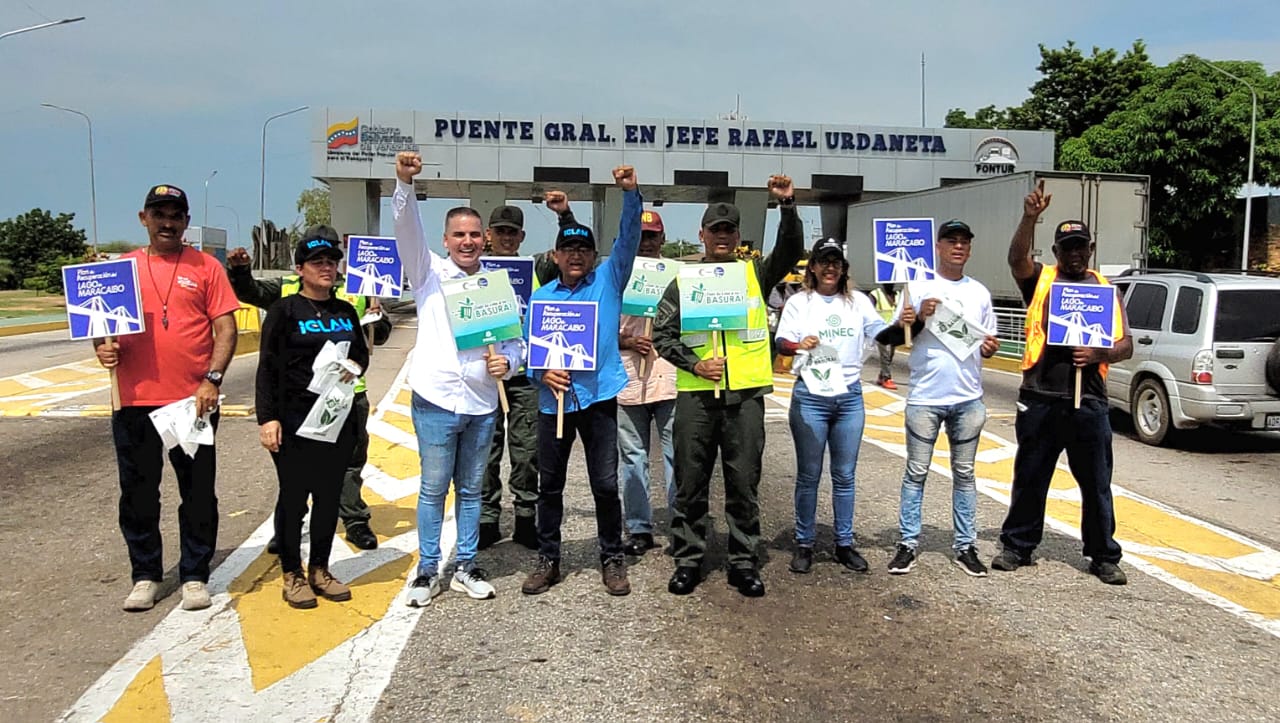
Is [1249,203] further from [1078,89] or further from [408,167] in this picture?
[408,167]

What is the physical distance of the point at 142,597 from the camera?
16.7ft

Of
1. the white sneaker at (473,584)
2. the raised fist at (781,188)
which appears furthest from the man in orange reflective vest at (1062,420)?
the white sneaker at (473,584)

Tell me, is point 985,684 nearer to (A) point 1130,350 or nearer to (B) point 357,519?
(A) point 1130,350

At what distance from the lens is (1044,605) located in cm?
523

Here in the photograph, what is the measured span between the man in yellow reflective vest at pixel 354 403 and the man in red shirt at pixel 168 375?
634mm

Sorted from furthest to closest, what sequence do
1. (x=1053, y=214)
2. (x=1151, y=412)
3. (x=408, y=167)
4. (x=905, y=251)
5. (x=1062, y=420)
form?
(x=1053, y=214)
(x=1151, y=412)
(x=905, y=251)
(x=1062, y=420)
(x=408, y=167)

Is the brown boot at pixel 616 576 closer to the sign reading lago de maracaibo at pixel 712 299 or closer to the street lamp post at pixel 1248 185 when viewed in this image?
the sign reading lago de maracaibo at pixel 712 299

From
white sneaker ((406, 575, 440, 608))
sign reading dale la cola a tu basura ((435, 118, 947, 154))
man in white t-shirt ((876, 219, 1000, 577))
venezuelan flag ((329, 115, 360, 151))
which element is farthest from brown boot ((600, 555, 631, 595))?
venezuelan flag ((329, 115, 360, 151))

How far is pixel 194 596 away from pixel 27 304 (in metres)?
42.4

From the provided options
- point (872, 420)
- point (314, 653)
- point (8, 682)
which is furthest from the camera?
point (872, 420)

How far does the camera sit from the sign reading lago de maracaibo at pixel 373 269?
6.56 meters

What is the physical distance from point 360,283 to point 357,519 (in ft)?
5.30

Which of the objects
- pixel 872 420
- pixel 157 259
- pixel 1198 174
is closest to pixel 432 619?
pixel 157 259

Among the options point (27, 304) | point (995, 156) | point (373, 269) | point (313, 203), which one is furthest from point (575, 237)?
point (313, 203)
